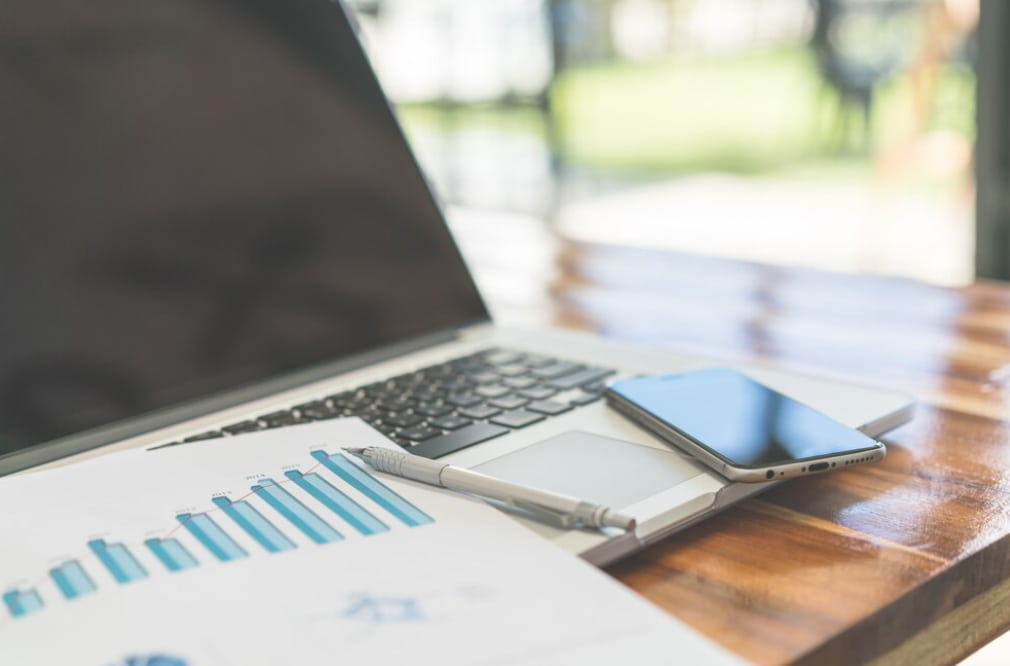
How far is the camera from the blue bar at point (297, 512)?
440 mm

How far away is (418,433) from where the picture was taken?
0.57 metres

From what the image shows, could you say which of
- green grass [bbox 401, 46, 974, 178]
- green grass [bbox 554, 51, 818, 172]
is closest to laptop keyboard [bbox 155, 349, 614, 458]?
green grass [bbox 401, 46, 974, 178]

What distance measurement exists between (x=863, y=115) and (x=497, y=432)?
97.6 inches

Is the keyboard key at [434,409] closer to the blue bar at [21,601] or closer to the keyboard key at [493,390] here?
the keyboard key at [493,390]

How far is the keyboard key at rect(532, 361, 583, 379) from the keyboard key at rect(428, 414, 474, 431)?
0.09 m

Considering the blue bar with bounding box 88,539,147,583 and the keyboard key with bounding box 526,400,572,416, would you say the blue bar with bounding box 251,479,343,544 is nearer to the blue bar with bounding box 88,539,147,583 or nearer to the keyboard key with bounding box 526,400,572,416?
the blue bar with bounding box 88,539,147,583

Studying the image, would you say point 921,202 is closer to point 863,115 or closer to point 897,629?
point 863,115

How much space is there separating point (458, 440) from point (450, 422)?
3 cm

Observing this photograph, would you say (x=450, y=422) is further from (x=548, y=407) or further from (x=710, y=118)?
(x=710, y=118)

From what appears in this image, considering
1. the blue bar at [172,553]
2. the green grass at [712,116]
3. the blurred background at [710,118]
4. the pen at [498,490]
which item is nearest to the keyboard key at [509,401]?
the pen at [498,490]

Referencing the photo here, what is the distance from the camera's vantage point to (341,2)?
80 centimetres

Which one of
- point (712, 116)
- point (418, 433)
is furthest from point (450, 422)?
point (712, 116)

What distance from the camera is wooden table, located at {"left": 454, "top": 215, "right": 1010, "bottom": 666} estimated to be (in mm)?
411

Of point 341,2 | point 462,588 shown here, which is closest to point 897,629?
point 462,588
